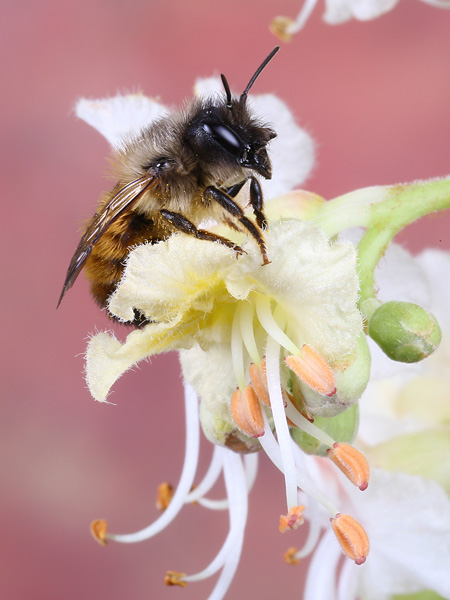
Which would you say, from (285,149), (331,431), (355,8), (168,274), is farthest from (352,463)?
(355,8)

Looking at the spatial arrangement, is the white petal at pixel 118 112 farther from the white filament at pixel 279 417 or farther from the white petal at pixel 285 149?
the white filament at pixel 279 417

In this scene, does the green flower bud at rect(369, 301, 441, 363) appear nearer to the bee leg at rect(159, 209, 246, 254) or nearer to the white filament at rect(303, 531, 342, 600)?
the bee leg at rect(159, 209, 246, 254)

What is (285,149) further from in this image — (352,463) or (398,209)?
(352,463)

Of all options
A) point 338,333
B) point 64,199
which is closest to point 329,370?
point 338,333

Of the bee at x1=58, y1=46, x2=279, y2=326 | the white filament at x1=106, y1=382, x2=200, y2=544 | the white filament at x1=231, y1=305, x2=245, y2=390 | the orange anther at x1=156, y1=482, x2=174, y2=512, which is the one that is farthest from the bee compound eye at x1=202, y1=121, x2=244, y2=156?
the orange anther at x1=156, y1=482, x2=174, y2=512

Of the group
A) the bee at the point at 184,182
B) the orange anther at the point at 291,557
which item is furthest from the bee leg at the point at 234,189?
the orange anther at the point at 291,557

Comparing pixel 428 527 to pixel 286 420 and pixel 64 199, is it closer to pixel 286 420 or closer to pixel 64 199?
pixel 286 420
